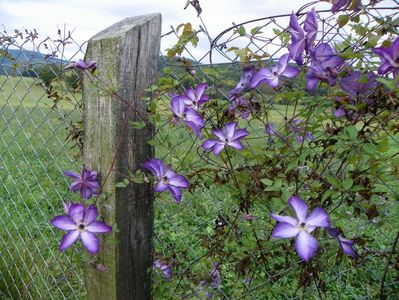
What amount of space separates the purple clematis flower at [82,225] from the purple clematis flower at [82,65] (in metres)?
0.36

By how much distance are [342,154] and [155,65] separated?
0.59 m

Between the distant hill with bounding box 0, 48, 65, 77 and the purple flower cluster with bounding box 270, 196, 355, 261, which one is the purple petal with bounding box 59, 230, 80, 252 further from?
the distant hill with bounding box 0, 48, 65, 77

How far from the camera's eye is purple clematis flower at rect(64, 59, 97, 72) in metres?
1.24

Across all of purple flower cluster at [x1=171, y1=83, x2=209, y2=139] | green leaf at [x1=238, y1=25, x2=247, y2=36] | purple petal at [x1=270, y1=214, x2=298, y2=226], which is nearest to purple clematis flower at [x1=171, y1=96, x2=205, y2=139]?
purple flower cluster at [x1=171, y1=83, x2=209, y2=139]

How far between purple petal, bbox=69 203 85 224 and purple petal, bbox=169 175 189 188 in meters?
0.25

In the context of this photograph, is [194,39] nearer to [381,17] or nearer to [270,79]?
[270,79]

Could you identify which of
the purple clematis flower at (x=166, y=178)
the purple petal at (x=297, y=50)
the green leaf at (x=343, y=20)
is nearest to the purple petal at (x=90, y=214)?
the purple clematis flower at (x=166, y=178)

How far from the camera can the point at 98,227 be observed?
51.1 inches

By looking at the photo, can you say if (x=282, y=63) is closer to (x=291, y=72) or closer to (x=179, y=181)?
(x=291, y=72)

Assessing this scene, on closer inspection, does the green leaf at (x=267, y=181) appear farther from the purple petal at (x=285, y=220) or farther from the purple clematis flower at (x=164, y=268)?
the purple clematis flower at (x=164, y=268)

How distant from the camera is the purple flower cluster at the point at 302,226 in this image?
967 mm

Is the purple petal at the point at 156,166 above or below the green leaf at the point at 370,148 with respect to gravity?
below

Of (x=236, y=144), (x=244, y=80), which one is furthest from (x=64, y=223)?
(x=244, y=80)

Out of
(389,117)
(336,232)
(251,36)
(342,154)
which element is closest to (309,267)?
(336,232)
